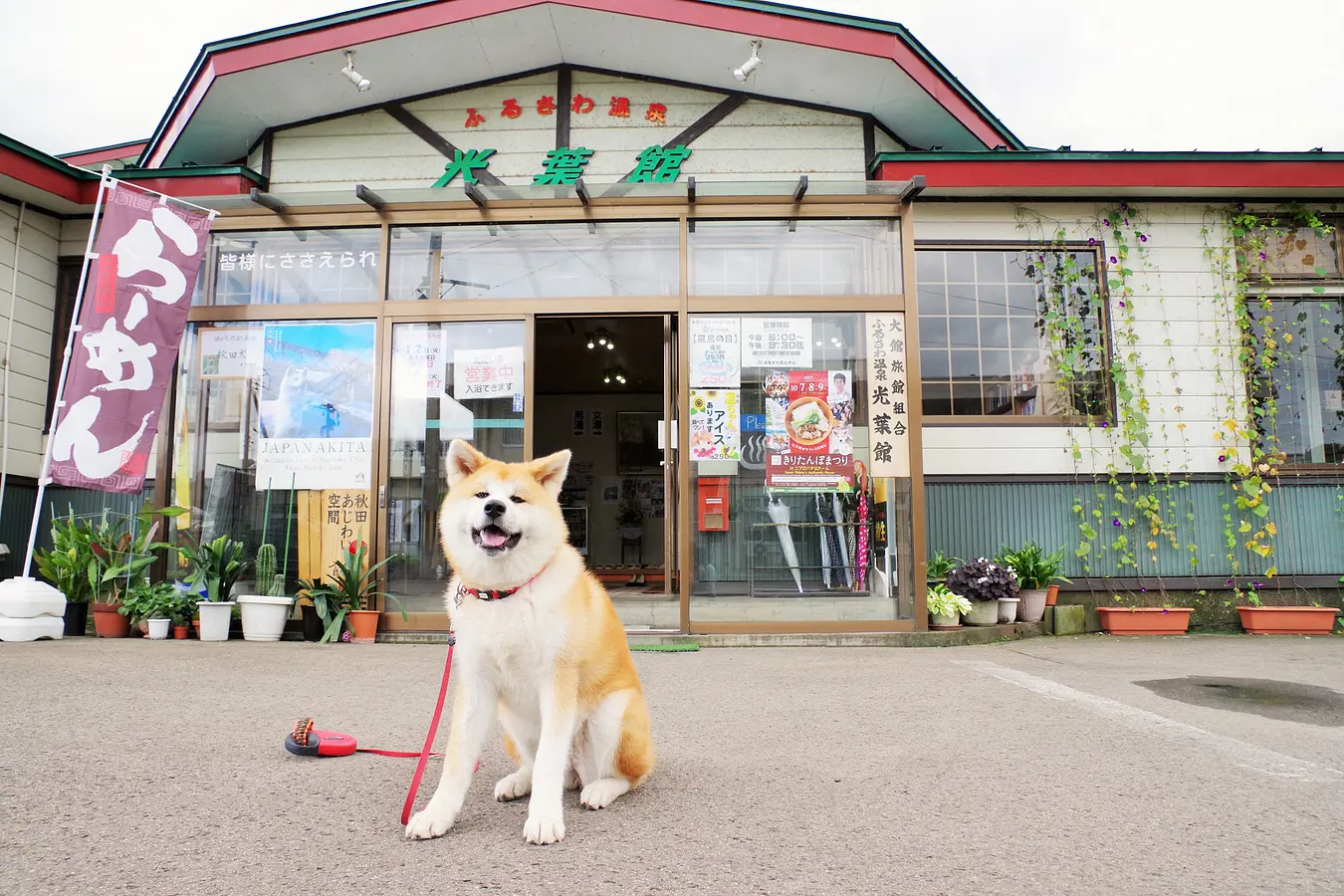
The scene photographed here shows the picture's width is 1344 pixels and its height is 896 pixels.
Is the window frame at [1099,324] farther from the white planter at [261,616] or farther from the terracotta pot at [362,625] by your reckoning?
the white planter at [261,616]

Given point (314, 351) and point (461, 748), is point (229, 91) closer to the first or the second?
point (314, 351)

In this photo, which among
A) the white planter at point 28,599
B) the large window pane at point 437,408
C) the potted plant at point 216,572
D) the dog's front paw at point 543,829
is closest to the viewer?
the dog's front paw at point 543,829

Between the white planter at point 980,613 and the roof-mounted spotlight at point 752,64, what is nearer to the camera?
the white planter at point 980,613

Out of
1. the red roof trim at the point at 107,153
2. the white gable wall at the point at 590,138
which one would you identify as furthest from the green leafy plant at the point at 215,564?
the red roof trim at the point at 107,153

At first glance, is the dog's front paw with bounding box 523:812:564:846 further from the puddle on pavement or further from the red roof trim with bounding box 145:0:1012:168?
the red roof trim with bounding box 145:0:1012:168

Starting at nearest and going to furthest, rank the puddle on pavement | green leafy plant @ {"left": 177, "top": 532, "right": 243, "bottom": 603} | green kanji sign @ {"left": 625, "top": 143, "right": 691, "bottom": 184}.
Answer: the puddle on pavement
green leafy plant @ {"left": 177, "top": 532, "right": 243, "bottom": 603}
green kanji sign @ {"left": 625, "top": 143, "right": 691, "bottom": 184}

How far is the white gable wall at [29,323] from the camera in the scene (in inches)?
267

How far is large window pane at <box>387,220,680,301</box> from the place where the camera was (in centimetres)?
640

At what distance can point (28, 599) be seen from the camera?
18.1 ft

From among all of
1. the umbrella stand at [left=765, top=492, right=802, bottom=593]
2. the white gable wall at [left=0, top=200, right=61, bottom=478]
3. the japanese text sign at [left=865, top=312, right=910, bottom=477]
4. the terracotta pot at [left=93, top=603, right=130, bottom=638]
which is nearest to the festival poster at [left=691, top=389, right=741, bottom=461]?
the umbrella stand at [left=765, top=492, right=802, bottom=593]

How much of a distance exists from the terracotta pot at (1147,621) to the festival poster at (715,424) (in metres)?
3.62

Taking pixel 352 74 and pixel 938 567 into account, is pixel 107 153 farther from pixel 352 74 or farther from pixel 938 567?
pixel 938 567

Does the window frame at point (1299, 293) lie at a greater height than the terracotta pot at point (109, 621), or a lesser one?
greater

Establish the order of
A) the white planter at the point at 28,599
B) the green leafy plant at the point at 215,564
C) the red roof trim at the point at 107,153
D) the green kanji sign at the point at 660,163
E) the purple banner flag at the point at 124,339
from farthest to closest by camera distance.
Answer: the red roof trim at the point at 107,153, the green kanji sign at the point at 660,163, the green leafy plant at the point at 215,564, the purple banner flag at the point at 124,339, the white planter at the point at 28,599
